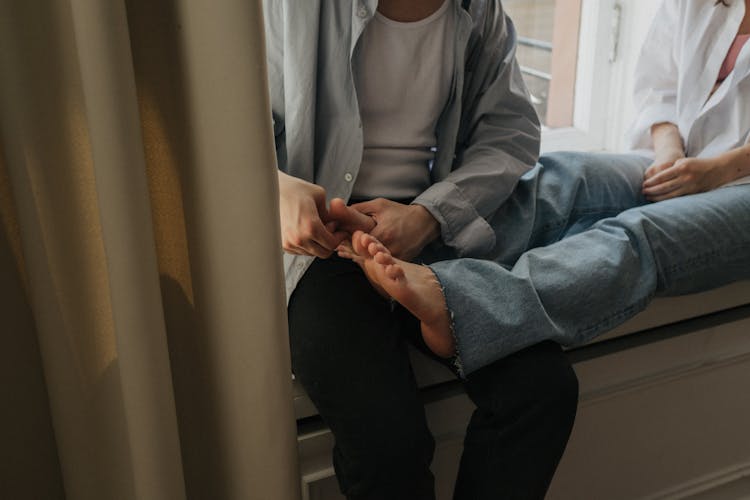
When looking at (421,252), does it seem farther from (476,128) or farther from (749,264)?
(749,264)

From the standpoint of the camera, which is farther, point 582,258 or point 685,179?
point 685,179

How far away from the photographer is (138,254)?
2.23 ft

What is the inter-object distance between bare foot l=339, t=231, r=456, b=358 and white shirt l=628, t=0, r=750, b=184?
697 millimetres

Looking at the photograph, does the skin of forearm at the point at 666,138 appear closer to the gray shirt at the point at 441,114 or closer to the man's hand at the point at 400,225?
the gray shirt at the point at 441,114

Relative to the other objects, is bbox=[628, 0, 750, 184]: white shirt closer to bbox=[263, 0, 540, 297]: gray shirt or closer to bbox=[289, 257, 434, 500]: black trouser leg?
bbox=[263, 0, 540, 297]: gray shirt

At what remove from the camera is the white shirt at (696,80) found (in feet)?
4.07

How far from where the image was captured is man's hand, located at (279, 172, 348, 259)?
0.81 meters

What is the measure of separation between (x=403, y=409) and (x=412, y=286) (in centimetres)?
13

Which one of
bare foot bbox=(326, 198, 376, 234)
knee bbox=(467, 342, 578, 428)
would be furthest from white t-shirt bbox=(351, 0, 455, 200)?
knee bbox=(467, 342, 578, 428)

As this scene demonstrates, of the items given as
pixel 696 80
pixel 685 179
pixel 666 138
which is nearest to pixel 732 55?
pixel 696 80

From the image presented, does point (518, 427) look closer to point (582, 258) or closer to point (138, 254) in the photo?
point (582, 258)

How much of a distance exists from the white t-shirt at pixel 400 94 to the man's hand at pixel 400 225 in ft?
0.26

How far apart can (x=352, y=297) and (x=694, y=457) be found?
0.68m

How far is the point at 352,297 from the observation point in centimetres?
86
